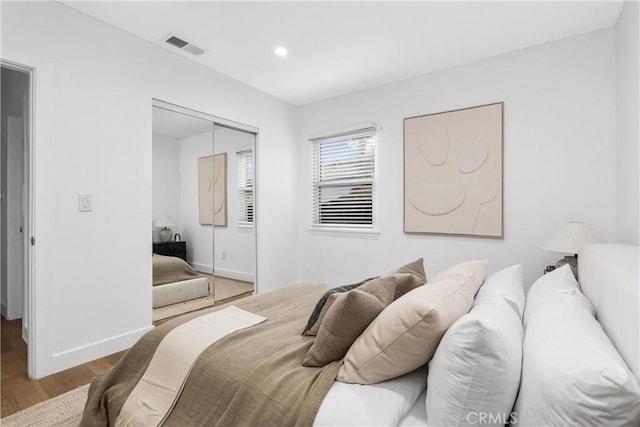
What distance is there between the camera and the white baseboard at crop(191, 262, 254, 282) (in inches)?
133

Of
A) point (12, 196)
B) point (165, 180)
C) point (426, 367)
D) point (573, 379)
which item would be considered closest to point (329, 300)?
point (426, 367)

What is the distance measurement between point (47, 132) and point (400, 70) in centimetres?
308

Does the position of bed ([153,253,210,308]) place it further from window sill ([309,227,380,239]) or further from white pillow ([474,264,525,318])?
white pillow ([474,264,525,318])

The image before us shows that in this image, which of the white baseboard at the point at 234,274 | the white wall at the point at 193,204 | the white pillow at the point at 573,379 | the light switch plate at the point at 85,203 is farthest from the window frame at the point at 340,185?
the white pillow at the point at 573,379

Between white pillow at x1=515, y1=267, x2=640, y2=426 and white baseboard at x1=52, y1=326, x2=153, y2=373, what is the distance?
2799 millimetres

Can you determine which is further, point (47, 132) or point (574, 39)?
point (574, 39)

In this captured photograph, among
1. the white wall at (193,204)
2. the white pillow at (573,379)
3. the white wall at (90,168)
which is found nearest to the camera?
the white pillow at (573,379)

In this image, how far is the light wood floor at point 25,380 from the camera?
193 centimetres

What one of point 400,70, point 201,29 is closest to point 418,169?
point 400,70

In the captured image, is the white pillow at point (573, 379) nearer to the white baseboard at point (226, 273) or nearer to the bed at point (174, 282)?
the bed at point (174, 282)

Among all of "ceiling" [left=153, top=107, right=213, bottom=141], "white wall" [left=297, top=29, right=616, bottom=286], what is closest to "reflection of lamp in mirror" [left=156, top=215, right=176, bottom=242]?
"ceiling" [left=153, top=107, right=213, bottom=141]

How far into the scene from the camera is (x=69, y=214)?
2322 mm

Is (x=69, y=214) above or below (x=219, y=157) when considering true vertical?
below

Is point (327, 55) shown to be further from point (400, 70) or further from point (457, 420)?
point (457, 420)
